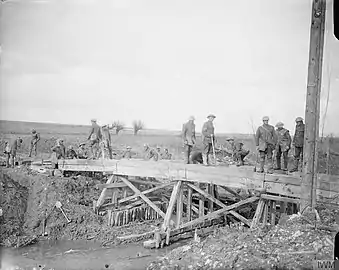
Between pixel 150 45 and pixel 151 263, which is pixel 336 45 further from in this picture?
pixel 151 263

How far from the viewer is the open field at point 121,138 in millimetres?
2643

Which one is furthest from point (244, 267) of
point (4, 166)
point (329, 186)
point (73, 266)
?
point (4, 166)

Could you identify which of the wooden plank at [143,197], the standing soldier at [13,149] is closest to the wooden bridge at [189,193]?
the wooden plank at [143,197]

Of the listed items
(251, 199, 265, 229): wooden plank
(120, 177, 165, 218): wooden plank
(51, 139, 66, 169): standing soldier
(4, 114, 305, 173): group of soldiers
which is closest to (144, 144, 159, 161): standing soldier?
(4, 114, 305, 173): group of soldiers

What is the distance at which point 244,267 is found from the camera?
2545 millimetres

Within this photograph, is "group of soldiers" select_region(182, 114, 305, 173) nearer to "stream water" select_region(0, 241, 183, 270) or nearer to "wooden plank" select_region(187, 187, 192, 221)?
"wooden plank" select_region(187, 187, 192, 221)

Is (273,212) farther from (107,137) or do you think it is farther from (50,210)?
(50,210)

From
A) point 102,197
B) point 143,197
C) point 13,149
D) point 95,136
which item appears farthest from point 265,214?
point 13,149

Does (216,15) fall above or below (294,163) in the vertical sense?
above

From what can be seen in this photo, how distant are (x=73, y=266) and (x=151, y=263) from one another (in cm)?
46

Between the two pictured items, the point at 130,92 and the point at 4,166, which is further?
the point at 4,166

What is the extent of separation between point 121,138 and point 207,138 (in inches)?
20.4

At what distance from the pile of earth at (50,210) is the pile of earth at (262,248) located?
286mm

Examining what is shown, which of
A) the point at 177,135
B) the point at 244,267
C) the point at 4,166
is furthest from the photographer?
the point at 4,166
